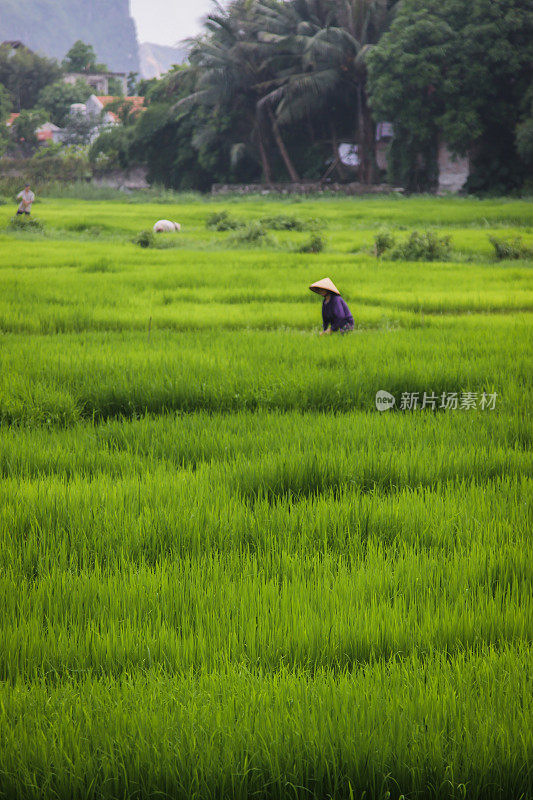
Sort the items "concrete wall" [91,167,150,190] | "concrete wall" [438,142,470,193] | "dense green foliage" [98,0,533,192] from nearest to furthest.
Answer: "dense green foliage" [98,0,533,192]
"concrete wall" [438,142,470,193]
"concrete wall" [91,167,150,190]

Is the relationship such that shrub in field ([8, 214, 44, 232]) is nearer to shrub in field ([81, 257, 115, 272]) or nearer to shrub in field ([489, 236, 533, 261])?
shrub in field ([81, 257, 115, 272])

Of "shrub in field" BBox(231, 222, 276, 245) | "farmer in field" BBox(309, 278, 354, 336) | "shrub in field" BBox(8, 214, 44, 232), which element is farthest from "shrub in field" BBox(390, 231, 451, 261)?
"shrub in field" BBox(8, 214, 44, 232)

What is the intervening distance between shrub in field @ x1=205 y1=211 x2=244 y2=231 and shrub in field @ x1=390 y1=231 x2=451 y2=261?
612 centimetres

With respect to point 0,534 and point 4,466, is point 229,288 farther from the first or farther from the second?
point 0,534

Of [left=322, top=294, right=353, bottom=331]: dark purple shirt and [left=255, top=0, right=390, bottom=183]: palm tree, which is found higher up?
[left=255, top=0, right=390, bottom=183]: palm tree

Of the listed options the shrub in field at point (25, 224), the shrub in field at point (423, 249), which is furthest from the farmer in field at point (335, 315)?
the shrub in field at point (25, 224)

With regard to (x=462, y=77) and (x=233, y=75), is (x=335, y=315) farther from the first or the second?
(x=233, y=75)

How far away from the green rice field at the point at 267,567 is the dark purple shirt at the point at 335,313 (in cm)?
19

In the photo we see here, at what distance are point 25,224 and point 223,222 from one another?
4777 mm

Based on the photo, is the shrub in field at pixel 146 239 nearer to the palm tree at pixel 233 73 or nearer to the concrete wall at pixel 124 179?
the palm tree at pixel 233 73

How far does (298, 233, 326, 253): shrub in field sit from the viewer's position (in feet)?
45.5

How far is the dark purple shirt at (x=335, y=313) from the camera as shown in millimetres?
6246

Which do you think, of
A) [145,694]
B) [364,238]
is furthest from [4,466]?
[364,238]

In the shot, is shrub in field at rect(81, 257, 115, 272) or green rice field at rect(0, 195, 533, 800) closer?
green rice field at rect(0, 195, 533, 800)
